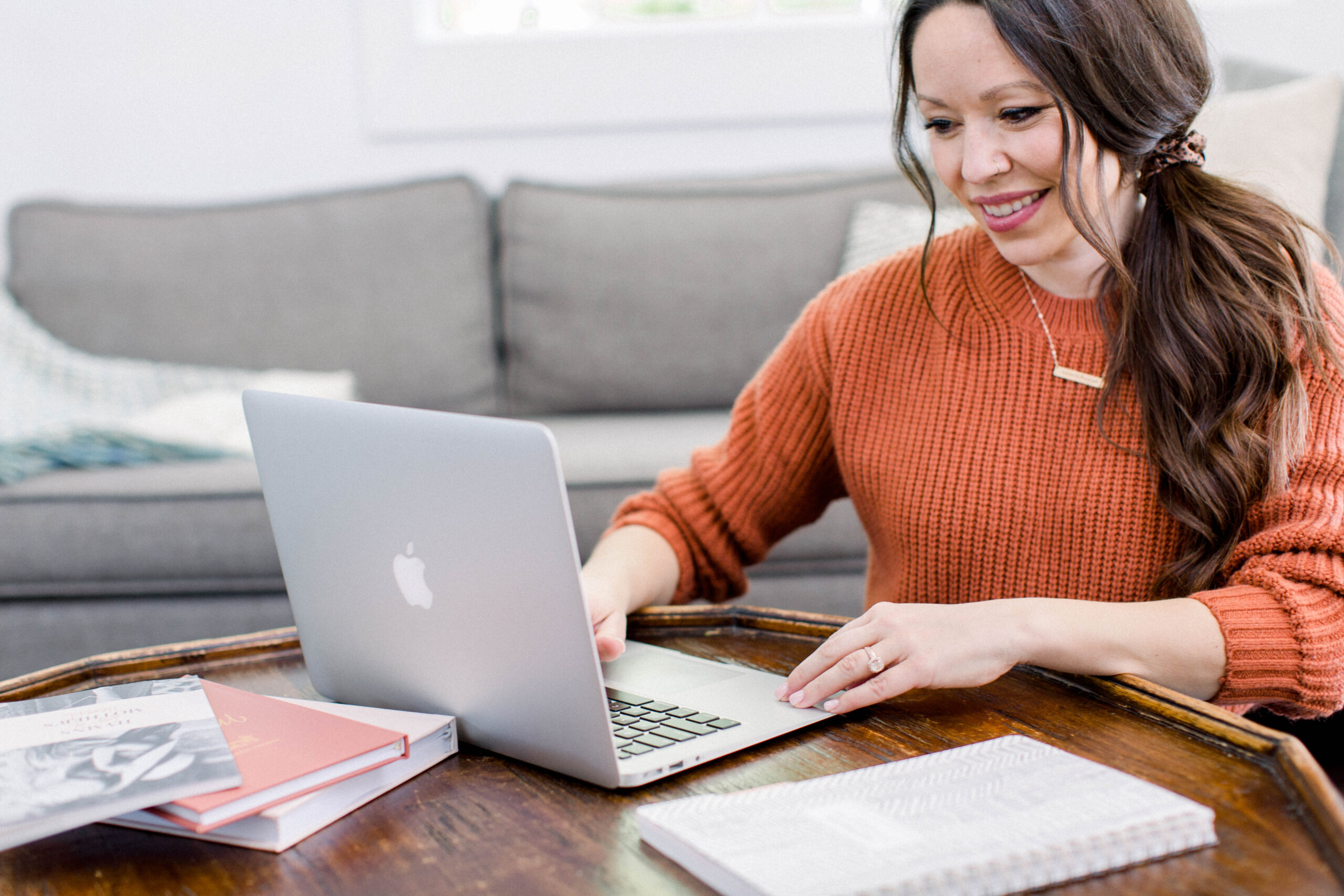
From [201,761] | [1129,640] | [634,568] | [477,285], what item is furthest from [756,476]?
[477,285]

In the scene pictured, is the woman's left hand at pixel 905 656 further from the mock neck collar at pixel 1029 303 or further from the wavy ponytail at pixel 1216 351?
the mock neck collar at pixel 1029 303

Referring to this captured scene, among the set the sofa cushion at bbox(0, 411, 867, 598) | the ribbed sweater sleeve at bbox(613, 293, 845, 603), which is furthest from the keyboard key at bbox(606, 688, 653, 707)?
the sofa cushion at bbox(0, 411, 867, 598)

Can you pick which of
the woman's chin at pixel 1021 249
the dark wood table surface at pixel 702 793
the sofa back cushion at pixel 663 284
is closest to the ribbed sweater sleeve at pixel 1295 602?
the dark wood table surface at pixel 702 793

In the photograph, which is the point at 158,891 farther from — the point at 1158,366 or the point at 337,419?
the point at 1158,366

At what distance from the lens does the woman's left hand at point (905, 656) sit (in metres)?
0.69

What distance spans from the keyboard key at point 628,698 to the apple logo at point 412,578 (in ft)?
0.47

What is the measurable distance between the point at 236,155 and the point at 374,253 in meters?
0.63

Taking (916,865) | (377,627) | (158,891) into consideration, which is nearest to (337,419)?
(377,627)

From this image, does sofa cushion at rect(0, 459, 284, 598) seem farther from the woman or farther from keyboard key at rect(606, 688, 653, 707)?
keyboard key at rect(606, 688, 653, 707)

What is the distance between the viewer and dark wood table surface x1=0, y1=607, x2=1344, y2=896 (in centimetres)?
51

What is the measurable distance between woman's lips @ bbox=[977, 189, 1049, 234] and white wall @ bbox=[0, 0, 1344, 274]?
1.61 metres

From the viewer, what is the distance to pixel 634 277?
2.19m

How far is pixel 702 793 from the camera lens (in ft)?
1.97

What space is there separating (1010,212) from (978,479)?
0.24m
